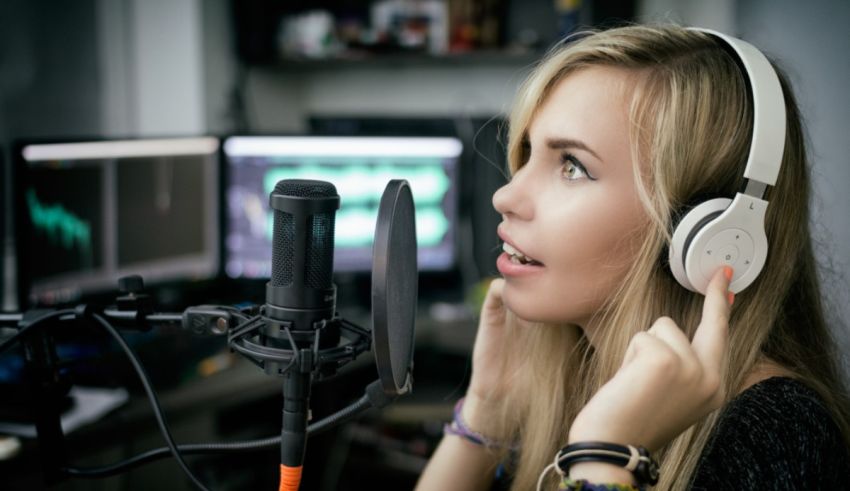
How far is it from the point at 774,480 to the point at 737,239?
240 mm

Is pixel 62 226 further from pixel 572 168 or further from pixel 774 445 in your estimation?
pixel 774 445

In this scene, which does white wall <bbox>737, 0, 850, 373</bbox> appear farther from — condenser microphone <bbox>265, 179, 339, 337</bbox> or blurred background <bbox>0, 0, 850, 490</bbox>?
condenser microphone <bbox>265, 179, 339, 337</bbox>

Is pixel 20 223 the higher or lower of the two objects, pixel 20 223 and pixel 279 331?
the lower

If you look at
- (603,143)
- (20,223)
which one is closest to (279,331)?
(603,143)

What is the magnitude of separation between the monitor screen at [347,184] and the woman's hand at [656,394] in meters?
1.30

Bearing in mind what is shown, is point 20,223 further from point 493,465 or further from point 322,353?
point 322,353

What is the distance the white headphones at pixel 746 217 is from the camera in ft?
2.63

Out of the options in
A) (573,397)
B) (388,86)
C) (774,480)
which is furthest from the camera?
(388,86)

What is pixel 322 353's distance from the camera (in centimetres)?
64

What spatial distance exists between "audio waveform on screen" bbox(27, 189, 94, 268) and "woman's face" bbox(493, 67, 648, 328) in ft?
3.65

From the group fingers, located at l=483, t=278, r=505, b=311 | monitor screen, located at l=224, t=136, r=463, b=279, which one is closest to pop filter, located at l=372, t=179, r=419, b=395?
fingers, located at l=483, t=278, r=505, b=311

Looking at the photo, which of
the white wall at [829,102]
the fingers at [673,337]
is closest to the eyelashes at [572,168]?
the fingers at [673,337]

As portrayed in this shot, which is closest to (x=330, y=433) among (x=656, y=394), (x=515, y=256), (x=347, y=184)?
(x=347, y=184)

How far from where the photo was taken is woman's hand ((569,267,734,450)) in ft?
2.31
